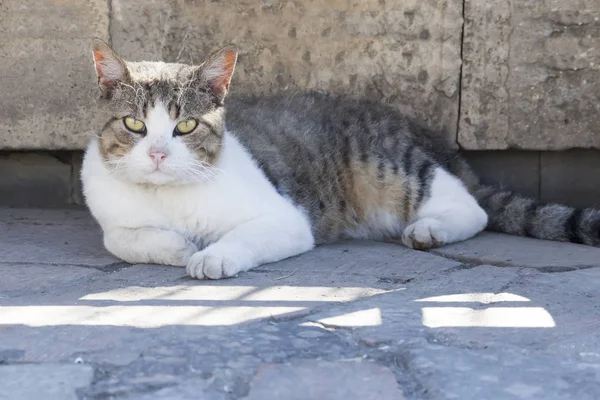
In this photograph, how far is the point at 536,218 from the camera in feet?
16.0

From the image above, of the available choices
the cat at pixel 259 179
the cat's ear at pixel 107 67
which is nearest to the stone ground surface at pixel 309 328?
the cat at pixel 259 179

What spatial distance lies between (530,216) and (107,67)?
235cm

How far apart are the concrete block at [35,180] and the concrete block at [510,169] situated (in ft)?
8.24

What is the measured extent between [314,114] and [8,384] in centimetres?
298

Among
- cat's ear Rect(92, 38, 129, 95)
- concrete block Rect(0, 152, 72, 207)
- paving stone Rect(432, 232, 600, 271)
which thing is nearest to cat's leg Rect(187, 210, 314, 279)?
paving stone Rect(432, 232, 600, 271)

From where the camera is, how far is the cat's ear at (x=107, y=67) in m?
4.13

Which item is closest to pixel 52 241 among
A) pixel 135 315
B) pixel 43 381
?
pixel 135 315

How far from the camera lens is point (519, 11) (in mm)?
5152

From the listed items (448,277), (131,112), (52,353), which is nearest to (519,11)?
(448,277)

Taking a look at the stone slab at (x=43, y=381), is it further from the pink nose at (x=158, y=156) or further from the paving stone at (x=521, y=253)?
the paving stone at (x=521, y=253)

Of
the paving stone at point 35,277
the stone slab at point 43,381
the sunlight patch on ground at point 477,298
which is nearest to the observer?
the stone slab at point 43,381

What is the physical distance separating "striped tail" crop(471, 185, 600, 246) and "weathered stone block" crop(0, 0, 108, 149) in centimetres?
234

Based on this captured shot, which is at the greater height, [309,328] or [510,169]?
[510,169]

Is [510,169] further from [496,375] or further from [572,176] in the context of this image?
[496,375]
